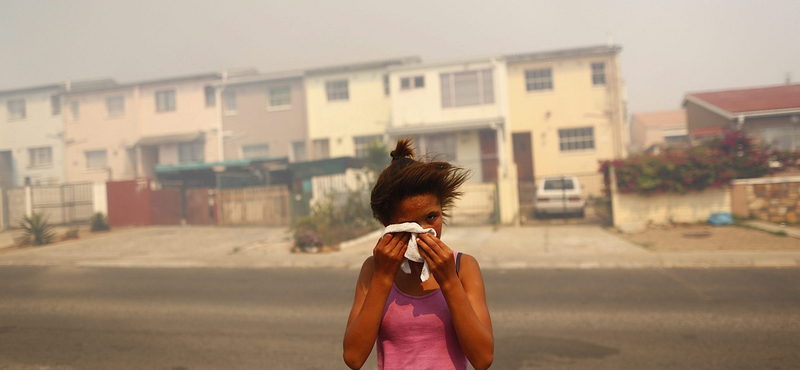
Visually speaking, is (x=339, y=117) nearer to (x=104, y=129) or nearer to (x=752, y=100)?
(x=104, y=129)

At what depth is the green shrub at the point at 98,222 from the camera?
1953 centimetres

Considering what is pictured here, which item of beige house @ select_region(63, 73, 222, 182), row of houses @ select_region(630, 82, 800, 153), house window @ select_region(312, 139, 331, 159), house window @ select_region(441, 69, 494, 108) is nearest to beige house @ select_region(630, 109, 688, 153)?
row of houses @ select_region(630, 82, 800, 153)

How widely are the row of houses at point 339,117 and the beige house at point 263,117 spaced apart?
6 centimetres

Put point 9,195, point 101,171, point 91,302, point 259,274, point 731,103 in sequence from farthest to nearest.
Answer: point 101,171, point 731,103, point 9,195, point 259,274, point 91,302

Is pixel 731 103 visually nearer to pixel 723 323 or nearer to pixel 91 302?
pixel 723 323

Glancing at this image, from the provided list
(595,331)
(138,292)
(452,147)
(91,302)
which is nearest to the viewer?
(595,331)

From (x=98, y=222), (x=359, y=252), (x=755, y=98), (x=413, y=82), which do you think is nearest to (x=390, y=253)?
(x=359, y=252)

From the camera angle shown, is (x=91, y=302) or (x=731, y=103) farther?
(x=731, y=103)

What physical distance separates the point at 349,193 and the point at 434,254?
1505 centimetres

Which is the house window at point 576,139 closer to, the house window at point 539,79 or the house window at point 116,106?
the house window at point 539,79

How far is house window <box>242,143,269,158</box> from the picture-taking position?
29.7 metres

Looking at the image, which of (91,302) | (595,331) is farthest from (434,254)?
(91,302)

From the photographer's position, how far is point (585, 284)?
832 centimetres

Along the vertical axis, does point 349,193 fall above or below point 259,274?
above
